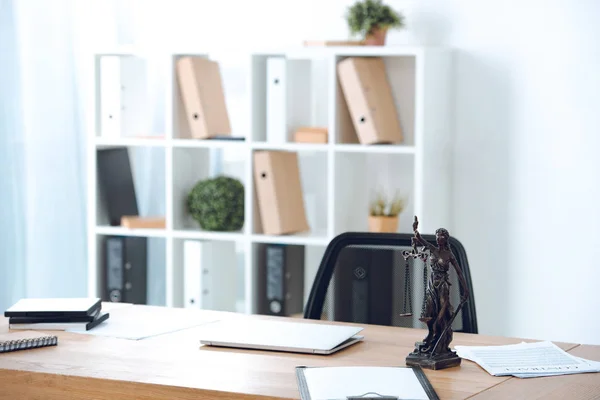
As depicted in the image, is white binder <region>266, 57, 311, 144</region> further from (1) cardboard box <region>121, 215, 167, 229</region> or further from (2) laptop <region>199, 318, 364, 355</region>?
(2) laptop <region>199, 318, 364, 355</region>

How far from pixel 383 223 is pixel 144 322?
1.53 m

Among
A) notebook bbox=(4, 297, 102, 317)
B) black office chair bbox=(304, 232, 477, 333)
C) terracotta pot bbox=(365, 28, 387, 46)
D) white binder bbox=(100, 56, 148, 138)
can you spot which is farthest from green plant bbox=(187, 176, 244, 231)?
notebook bbox=(4, 297, 102, 317)

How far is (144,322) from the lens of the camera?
7.00ft

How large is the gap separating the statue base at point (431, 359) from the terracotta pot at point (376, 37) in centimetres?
192

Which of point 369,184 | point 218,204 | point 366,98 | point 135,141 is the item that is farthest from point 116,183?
point 366,98

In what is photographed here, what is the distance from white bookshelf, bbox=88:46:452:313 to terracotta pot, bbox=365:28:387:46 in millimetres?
98

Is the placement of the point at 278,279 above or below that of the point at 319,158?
below

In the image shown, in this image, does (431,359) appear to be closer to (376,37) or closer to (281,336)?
(281,336)

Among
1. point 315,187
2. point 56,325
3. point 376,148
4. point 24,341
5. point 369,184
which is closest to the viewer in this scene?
point 24,341

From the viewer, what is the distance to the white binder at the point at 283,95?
351 centimetres

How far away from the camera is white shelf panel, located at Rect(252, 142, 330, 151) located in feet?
11.3

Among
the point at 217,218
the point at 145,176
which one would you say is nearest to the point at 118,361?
the point at 217,218

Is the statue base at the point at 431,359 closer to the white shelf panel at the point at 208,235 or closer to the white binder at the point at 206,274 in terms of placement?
the white shelf panel at the point at 208,235

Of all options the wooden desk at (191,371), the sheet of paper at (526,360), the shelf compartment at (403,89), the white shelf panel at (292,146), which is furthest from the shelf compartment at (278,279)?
the sheet of paper at (526,360)
